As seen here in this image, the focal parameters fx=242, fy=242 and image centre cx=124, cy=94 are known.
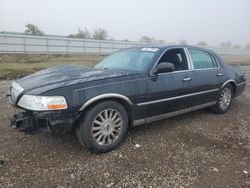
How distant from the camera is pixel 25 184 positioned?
2799 mm

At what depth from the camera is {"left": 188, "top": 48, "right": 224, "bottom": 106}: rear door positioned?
15.7ft

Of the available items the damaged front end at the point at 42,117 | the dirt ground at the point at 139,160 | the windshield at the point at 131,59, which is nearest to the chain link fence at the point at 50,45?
the windshield at the point at 131,59

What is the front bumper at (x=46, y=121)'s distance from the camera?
3.09 meters

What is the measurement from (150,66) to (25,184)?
2.50 meters

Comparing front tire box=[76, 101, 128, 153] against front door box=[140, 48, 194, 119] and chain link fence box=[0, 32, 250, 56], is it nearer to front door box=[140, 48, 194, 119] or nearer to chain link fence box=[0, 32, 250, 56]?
front door box=[140, 48, 194, 119]

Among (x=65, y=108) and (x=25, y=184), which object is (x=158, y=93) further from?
(x=25, y=184)

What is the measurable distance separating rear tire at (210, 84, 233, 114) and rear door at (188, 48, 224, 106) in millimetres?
255

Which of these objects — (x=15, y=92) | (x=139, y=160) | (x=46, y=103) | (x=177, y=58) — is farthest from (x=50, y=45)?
(x=139, y=160)

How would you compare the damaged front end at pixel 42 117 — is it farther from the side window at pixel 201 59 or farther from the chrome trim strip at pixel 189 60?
the side window at pixel 201 59

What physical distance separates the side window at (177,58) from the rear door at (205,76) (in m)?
0.18

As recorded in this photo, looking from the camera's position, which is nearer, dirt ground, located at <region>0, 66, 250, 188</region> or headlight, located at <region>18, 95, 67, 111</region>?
dirt ground, located at <region>0, 66, 250, 188</region>

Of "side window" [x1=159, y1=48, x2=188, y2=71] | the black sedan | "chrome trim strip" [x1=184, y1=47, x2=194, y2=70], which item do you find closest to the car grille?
the black sedan

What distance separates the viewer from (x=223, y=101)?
5645mm

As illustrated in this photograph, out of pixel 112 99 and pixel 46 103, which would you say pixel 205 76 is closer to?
pixel 112 99
